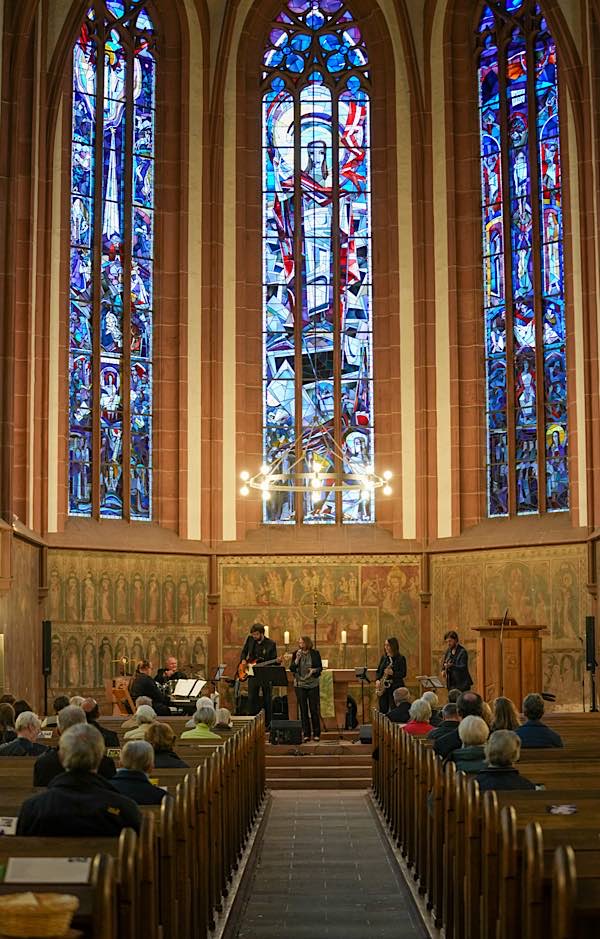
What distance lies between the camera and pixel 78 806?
5.63m

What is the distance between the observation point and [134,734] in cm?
976

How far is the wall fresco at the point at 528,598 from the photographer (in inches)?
837

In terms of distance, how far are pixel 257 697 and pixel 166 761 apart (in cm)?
1058

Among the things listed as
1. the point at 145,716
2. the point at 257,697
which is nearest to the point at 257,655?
the point at 257,697

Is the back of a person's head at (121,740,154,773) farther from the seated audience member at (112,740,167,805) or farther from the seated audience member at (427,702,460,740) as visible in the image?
the seated audience member at (427,702,460,740)

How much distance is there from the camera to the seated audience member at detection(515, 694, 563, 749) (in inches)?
419

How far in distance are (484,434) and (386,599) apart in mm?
3200

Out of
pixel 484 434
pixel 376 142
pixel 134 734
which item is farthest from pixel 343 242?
pixel 134 734

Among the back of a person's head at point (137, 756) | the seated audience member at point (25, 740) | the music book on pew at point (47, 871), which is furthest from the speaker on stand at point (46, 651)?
the music book on pew at point (47, 871)

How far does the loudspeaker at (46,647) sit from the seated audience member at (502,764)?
544 inches

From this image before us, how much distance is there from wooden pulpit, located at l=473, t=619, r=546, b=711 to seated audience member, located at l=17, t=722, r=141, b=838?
1313 cm

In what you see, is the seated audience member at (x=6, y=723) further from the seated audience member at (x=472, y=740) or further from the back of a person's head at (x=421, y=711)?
the seated audience member at (x=472, y=740)

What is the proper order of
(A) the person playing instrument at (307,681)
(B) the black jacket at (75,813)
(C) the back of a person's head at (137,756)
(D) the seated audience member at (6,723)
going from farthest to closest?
(A) the person playing instrument at (307,681) → (D) the seated audience member at (6,723) → (C) the back of a person's head at (137,756) → (B) the black jacket at (75,813)

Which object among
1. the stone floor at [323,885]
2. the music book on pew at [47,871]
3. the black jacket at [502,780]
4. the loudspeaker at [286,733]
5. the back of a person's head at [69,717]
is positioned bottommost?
the stone floor at [323,885]
